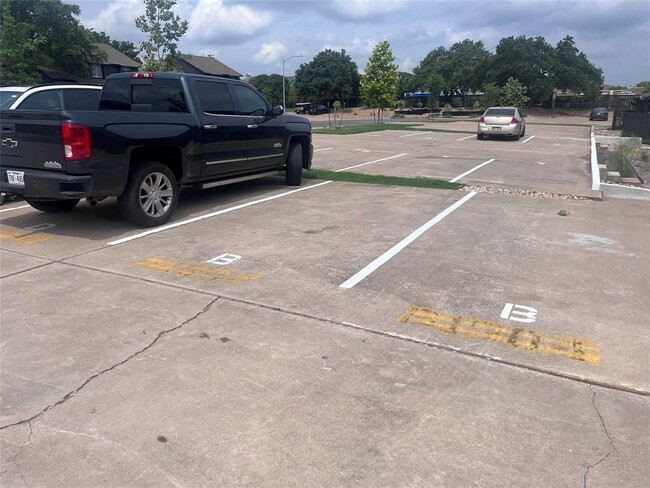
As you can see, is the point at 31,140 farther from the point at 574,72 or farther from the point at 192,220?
the point at 574,72

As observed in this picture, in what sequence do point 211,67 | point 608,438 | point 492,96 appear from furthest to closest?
point 211,67
point 492,96
point 608,438

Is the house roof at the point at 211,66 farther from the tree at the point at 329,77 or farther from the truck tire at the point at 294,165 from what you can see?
the truck tire at the point at 294,165

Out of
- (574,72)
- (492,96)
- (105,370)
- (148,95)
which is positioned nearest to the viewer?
(105,370)

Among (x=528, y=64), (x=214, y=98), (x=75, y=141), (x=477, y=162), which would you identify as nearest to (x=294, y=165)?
(x=214, y=98)

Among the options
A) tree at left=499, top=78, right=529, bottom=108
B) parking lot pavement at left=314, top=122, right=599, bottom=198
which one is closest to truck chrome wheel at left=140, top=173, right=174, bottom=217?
parking lot pavement at left=314, top=122, right=599, bottom=198

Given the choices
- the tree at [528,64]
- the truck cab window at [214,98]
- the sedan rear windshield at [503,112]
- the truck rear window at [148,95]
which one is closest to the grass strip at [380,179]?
the truck cab window at [214,98]

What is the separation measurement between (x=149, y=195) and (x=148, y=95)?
1844mm

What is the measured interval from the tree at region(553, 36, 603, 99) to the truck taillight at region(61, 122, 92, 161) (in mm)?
69268

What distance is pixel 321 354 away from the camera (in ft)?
12.4

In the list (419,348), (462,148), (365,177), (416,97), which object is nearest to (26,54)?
(462,148)

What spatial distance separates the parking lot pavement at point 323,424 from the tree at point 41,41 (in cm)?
3452

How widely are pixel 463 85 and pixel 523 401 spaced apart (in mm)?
79568

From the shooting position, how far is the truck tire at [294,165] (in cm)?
1029

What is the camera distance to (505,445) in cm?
286
